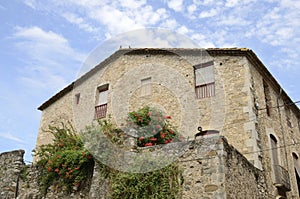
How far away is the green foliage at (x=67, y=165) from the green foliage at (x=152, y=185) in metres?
1.58

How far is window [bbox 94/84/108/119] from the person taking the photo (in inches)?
582

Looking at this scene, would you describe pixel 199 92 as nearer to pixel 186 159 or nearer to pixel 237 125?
pixel 237 125

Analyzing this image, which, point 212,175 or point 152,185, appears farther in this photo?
point 152,185

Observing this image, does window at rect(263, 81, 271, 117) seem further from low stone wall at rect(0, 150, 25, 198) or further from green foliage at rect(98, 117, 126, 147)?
low stone wall at rect(0, 150, 25, 198)

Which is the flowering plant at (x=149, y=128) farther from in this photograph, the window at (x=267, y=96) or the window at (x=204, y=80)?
A: the window at (x=267, y=96)

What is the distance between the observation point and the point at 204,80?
40.8ft

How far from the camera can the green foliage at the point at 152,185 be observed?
733cm

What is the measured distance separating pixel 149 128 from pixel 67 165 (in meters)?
2.46

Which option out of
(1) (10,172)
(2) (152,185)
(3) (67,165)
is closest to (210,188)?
(2) (152,185)

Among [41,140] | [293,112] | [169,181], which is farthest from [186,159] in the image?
[41,140]

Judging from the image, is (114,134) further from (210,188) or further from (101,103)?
(101,103)

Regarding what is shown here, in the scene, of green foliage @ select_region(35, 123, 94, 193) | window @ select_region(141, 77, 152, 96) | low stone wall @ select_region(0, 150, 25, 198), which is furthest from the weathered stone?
window @ select_region(141, 77, 152, 96)

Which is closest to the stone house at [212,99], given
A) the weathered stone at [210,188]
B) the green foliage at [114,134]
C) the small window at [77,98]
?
the small window at [77,98]

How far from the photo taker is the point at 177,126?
12.1 metres
